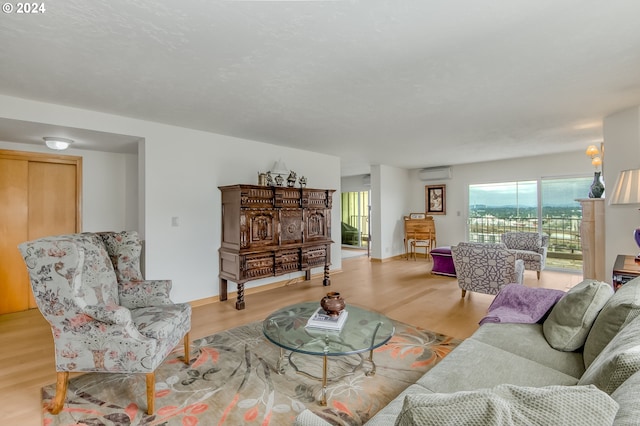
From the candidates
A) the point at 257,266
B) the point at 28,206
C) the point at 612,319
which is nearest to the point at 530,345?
the point at 612,319

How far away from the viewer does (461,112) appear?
11.3 ft

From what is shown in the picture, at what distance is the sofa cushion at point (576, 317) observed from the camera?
179 centimetres

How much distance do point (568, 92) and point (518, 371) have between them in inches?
108

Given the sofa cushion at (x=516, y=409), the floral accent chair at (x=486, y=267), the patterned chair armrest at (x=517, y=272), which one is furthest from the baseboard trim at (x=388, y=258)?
the sofa cushion at (x=516, y=409)

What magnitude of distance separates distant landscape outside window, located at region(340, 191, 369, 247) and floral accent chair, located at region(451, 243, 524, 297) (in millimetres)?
4979

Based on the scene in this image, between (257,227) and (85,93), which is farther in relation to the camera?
(257,227)

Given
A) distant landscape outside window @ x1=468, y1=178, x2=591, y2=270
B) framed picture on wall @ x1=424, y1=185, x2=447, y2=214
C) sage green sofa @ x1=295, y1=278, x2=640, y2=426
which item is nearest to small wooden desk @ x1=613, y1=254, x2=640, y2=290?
sage green sofa @ x1=295, y1=278, x2=640, y2=426

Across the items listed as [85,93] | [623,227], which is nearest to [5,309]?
[85,93]

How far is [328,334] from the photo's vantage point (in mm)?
2182

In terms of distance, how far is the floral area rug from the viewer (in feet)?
6.18

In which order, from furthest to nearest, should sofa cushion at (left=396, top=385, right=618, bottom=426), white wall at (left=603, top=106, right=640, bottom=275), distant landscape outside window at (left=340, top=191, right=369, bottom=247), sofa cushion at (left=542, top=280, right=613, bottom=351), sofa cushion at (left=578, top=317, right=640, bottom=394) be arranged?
distant landscape outside window at (left=340, top=191, right=369, bottom=247)
white wall at (left=603, top=106, right=640, bottom=275)
sofa cushion at (left=542, top=280, right=613, bottom=351)
sofa cushion at (left=578, top=317, right=640, bottom=394)
sofa cushion at (left=396, top=385, right=618, bottom=426)

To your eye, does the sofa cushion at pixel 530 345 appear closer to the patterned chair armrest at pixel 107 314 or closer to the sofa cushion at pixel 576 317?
the sofa cushion at pixel 576 317

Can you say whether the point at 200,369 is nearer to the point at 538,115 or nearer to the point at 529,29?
the point at 529,29

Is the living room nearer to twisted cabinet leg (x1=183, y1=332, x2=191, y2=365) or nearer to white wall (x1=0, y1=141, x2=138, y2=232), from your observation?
white wall (x1=0, y1=141, x2=138, y2=232)
